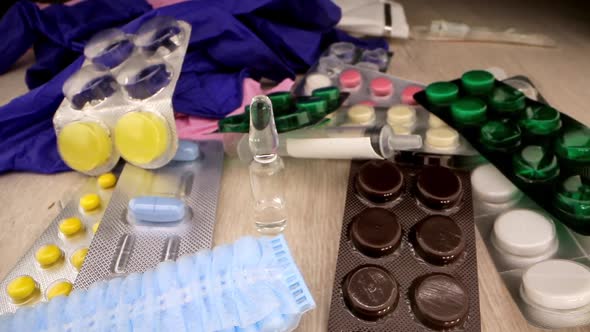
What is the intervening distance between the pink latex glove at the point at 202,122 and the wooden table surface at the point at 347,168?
0.06m

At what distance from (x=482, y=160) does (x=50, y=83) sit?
0.55m

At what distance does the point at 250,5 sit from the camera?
0.70 metres

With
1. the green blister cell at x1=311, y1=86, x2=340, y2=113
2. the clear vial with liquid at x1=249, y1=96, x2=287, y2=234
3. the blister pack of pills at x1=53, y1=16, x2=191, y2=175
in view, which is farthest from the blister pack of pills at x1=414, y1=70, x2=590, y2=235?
the blister pack of pills at x1=53, y1=16, x2=191, y2=175

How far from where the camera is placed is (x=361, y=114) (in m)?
0.60

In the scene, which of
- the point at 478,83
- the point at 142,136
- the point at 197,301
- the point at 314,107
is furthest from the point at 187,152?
the point at 478,83

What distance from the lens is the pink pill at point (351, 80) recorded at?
67cm

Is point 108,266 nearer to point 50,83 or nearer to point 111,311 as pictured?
point 111,311

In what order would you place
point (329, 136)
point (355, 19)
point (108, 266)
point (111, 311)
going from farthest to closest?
1. point (355, 19)
2. point (329, 136)
3. point (108, 266)
4. point (111, 311)

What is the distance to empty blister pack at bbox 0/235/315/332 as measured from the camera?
35 centimetres

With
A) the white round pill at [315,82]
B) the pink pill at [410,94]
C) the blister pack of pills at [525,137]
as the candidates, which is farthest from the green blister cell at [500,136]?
the white round pill at [315,82]

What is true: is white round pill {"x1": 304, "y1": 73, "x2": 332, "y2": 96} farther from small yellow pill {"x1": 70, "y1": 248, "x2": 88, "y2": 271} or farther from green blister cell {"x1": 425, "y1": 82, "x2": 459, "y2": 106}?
small yellow pill {"x1": 70, "y1": 248, "x2": 88, "y2": 271}

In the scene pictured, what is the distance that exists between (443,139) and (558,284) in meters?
0.20

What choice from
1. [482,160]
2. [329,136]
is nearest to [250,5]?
[329,136]

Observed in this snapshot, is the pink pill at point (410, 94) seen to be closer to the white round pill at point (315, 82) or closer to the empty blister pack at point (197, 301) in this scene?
the white round pill at point (315, 82)
